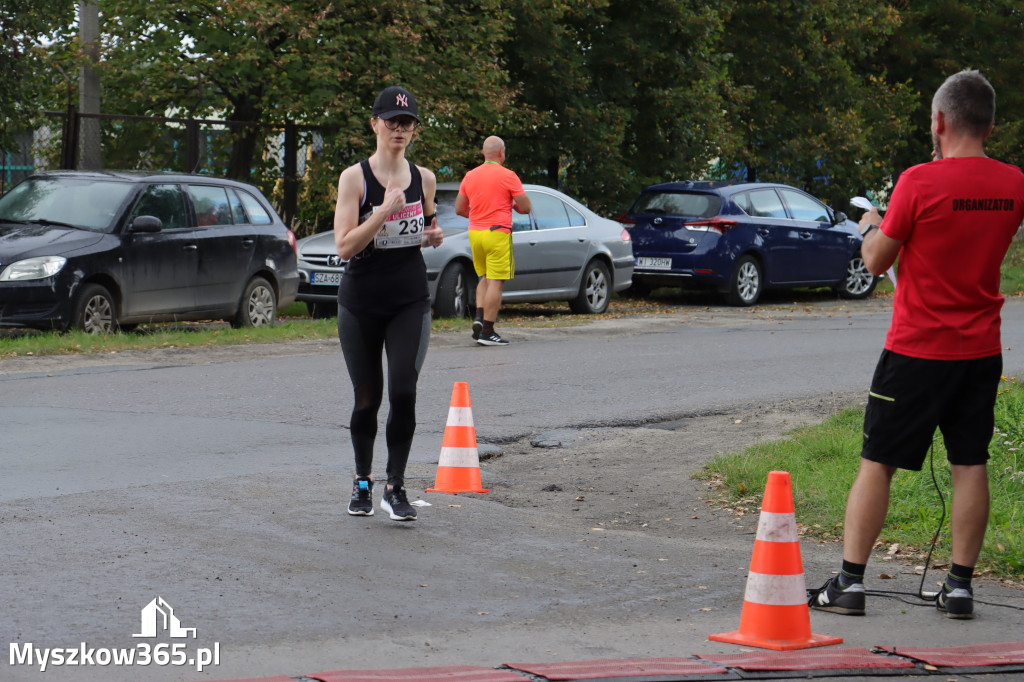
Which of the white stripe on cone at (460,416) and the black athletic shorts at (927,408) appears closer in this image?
the black athletic shorts at (927,408)

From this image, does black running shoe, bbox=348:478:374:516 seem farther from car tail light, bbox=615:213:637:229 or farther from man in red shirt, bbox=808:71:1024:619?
car tail light, bbox=615:213:637:229

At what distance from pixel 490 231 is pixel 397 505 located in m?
8.16

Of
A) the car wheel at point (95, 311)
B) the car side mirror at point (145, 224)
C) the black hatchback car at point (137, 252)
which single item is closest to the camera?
the black hatchback car at point (137, 252)

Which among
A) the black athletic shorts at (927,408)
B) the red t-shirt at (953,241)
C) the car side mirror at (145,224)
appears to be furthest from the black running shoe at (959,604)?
the car side mirror at (145,224)

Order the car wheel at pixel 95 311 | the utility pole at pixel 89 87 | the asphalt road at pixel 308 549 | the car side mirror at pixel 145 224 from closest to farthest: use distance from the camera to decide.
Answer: the asphalt road at pixel 308 549
the car wheel at pixel 95 311
the car side mirror at pixel 145 224
the utility pole at pixel 89 87

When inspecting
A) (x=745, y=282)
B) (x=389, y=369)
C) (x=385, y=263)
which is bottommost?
(x=389, y=369)

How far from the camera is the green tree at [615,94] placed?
23391mm

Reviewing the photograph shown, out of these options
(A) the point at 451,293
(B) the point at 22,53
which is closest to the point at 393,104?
(A) the point at 451,293

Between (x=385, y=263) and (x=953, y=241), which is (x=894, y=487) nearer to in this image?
(x=953, y=241)

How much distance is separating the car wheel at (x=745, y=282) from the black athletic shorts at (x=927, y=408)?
1539cm

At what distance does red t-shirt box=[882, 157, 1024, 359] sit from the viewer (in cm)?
504

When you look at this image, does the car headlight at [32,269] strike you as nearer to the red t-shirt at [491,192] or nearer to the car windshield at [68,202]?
the car windshield at [68,202]

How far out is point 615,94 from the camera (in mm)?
24203

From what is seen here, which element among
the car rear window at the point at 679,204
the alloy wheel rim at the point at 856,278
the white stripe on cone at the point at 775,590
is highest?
the car rear window at the point at 679,204
